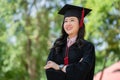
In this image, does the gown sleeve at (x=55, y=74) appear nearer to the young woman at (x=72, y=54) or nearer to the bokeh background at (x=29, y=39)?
the young woman at (x=72, y=54)

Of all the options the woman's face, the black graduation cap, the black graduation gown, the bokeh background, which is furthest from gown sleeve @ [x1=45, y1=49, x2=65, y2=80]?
the bokeh background

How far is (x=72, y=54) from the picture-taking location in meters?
4.00

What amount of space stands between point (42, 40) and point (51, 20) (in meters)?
0.94

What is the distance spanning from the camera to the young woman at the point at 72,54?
388cm

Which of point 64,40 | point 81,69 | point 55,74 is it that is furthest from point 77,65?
point 64,40

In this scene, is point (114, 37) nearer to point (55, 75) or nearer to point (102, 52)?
point (102, 52)

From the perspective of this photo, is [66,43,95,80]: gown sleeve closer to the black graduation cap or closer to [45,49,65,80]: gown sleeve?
[45,49,65,80]: gown sleeve

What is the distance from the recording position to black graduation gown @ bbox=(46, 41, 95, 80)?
3.87m

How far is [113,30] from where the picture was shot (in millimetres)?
13430

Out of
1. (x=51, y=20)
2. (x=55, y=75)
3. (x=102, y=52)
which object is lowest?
(x=102, y=52)

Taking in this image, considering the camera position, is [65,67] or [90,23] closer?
[65,67]

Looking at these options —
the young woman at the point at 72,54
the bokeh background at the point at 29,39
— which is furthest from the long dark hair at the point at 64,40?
the bokeh background at the point at 29,39

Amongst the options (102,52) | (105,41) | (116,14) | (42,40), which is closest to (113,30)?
(116,14)

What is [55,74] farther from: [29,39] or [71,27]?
[29,39]
